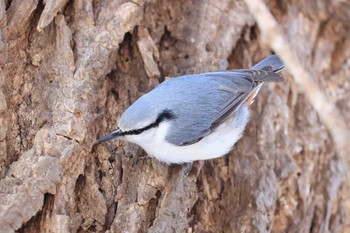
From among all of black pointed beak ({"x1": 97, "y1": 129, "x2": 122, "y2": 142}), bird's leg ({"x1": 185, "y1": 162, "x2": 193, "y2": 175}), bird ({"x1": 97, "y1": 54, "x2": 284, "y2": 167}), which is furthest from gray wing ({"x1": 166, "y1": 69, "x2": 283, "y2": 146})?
black pointed beak ({"x1": 97, "y1": 129, "x2": 122, "y2": 142})

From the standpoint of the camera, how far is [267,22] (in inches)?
66.1

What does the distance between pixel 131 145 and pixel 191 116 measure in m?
0.38

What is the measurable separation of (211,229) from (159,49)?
3.87ft

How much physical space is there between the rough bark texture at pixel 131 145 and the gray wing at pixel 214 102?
201 mm

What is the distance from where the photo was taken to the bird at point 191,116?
3318 millimetres

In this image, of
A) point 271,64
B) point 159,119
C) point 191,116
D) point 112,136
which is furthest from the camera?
point 271,64

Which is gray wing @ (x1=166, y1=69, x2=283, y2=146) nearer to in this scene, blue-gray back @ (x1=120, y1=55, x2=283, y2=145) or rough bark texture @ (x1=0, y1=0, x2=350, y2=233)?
blue-gray back @ (x1=120, y1=55, x2=283, y2=145)

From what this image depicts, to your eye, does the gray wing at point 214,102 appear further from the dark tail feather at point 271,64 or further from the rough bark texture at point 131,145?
the rough bark texture at point 131,145

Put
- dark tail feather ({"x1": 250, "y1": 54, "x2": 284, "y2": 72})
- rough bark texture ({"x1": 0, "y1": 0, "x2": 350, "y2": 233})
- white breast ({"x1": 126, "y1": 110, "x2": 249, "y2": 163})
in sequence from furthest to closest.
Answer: dark tail feather ({"x1": 250, "y1": 54, "x2": 284, "y2": 72}) → white breast ({"x1": 126, "y1": 110, "x2": 249, "y2": 163}) → rough bark texture ({"x1": 0, "y1": 0, "x2": 350, "y2": 233})

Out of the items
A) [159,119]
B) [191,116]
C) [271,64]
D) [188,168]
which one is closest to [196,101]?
[191,116]

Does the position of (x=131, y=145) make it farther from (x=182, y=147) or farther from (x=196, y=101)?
(x=196, y=101)

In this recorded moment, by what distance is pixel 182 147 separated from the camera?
138 inches

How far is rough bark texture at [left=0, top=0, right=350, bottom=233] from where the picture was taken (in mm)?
3035

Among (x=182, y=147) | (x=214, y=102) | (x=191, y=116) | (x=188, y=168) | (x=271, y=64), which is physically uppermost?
(x=271, y=64)
